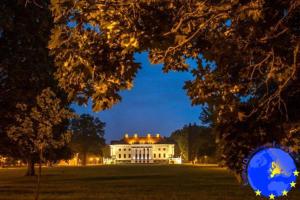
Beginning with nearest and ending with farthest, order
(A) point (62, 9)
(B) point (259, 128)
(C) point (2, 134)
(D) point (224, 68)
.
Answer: (A) point (62, 9) → (D) point (224, 68) → (B) point (259, 128) → (C) point (2, 134)

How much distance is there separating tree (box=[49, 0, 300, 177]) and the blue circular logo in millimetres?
1054

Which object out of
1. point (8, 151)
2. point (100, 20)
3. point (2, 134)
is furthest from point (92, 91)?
point (8, 151)

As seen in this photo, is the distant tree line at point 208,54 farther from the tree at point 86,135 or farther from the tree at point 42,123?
the tree at point 86,135

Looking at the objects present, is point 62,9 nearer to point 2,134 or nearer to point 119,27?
point 119,27

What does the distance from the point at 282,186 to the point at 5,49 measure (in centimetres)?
2388

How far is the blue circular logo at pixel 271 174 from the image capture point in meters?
9.44

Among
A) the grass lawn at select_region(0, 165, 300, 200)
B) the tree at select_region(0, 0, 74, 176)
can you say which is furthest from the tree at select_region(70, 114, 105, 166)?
the tree at select_region(0, 0, 74, 176)

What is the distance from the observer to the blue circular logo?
31.0 feet

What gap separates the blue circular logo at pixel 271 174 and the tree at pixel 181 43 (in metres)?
1.05

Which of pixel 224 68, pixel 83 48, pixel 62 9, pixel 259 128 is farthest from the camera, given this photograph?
pixel 259 128

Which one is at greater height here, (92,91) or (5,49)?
(5,49)

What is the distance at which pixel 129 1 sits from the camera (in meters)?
8.80

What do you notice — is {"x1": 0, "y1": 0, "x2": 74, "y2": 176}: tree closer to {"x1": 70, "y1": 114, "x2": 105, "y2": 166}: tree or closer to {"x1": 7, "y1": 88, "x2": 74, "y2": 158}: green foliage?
{"x1": 7, "y1": 88, "x2": 74, "y2": 158}: green foliage

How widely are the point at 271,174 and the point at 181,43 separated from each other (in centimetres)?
236
